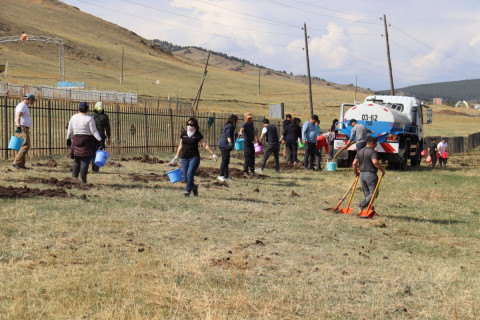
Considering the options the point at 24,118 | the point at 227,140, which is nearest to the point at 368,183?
the point at 227,140

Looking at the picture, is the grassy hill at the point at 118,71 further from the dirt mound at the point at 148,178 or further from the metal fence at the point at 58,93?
the dirt mound at the point at 148,178

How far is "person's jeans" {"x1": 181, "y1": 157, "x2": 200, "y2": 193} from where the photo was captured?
11867mm

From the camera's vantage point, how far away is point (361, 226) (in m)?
10.6

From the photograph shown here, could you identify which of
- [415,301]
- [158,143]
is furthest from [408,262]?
[158,143]

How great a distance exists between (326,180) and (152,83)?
83079 mm

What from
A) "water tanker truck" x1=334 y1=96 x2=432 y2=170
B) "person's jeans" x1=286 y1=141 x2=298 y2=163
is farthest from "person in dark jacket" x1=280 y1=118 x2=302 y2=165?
"water tanker truck" x1=334 y1=96 x2=432 y2=170

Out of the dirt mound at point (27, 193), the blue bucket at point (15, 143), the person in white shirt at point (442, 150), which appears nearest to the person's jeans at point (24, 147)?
the blue bucket at point (15, 143)

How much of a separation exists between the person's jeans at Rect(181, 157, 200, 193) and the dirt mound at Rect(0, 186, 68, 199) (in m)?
2.34

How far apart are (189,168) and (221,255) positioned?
4.71 metres

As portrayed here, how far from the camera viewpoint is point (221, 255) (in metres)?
7.36

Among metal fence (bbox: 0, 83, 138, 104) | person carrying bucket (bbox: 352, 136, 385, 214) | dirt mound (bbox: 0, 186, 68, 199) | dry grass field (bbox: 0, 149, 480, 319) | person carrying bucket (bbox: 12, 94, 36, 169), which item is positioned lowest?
dry grass field (bbox: 0, 149, 480, 319)

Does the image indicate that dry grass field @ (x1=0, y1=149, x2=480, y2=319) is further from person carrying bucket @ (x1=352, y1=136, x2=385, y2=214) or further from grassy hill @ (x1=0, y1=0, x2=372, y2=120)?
grassy hill @ (x1=0, y1=0, x2=372, y2=120)

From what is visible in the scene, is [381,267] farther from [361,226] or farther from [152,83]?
[152,83]

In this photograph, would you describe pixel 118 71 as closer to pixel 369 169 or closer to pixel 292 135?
pixel 292 135
